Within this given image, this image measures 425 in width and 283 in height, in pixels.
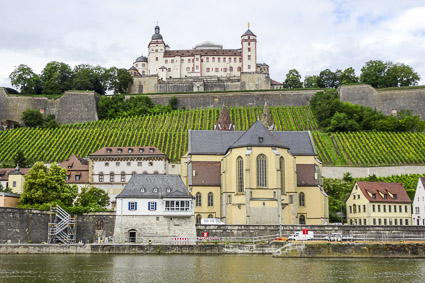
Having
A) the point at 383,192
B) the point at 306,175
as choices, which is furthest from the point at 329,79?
the point at 306,175

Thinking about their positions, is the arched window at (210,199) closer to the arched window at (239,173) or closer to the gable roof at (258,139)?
the arched window at (239,173)

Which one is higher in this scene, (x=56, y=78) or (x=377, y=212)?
(x=56, y=78)

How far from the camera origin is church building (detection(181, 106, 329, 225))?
64.4 metres

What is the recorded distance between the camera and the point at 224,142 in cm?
7294

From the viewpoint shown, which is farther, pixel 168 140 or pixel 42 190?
pixel 168 140

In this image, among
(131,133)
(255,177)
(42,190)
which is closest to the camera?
(42,190)

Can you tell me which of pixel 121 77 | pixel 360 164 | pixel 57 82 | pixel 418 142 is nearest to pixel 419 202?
pixel 360 164

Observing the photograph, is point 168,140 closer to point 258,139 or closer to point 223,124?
point 223,124

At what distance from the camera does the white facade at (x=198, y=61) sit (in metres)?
160

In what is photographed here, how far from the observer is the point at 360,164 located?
9644 centimetres

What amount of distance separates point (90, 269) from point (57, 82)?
115573 mm

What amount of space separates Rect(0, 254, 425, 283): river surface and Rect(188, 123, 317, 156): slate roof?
2593 centimetres

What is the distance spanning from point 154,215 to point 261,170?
14.4 m

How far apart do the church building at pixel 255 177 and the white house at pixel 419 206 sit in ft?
41.3
